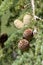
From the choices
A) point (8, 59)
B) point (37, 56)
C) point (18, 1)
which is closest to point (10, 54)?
point (8, 59)

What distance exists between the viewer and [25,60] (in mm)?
960

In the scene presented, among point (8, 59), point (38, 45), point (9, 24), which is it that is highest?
point (38, 45)

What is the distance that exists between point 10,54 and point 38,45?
0.52 metres

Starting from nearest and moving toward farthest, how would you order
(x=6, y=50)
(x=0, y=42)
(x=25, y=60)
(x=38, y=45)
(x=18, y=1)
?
(x=38, y=45) → (x=25, y=60) → (x=18, y=1) → (x=6, y=50) → (x=0, y=42)

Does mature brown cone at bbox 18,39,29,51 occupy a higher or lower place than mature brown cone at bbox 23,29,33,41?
lower

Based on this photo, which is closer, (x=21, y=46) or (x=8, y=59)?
(x=21, y=46)

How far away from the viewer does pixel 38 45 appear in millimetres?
860

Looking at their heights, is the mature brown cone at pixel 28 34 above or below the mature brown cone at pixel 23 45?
above

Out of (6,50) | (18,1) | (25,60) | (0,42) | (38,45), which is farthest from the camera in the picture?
(0,42)

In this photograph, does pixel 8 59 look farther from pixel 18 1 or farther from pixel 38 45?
pixel 38 45

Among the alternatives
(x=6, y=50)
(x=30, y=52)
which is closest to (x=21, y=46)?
(x=30, y=52)

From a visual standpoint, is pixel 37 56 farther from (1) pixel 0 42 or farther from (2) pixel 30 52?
(1) pixel 0 42

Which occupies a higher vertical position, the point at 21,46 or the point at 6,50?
the point at 21,46

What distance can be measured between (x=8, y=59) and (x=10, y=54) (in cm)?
3
